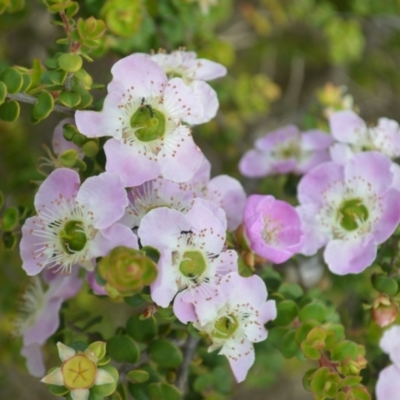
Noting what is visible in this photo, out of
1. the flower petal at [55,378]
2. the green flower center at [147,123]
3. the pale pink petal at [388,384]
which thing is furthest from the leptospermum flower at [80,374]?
the pale pink petal at [388,384]

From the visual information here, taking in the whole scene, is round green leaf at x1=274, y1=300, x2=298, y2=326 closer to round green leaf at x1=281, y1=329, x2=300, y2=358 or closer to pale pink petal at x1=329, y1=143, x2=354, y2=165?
round green leaf at x1=281, y1=329, x2=300, y2=358

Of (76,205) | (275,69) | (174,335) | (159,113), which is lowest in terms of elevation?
(275,69)

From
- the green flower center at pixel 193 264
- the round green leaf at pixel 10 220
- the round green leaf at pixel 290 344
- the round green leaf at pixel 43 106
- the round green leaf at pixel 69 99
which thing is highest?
the round green leaf at pixel 69 99

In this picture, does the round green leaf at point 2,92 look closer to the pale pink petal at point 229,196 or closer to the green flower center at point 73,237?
the green flower center at point 73,237

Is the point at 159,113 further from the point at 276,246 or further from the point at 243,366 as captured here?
the point at 243,366

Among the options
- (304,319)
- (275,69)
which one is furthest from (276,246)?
(275,69)

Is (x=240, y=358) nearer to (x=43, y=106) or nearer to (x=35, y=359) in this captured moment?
(x=35, y=359)
